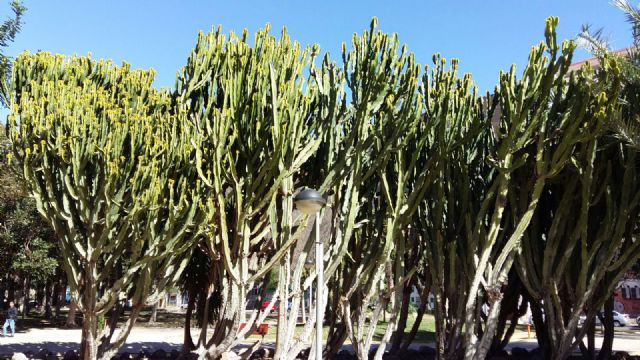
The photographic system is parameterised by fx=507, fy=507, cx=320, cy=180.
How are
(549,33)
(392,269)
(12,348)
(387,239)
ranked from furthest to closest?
1. (12,348)
2. (392,269)
3. (387,239)
4. (549,33)

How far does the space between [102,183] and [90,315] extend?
2126mm

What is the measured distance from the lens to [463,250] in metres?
8.81

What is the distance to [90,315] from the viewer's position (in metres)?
7.91

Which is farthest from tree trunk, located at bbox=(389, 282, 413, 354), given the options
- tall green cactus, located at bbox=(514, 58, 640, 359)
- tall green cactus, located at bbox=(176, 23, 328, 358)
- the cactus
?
tall green cactus, located at bbox=(176, 23, 328, 358)

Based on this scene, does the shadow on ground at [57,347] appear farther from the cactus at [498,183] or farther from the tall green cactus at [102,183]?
the cactus at [498,183]

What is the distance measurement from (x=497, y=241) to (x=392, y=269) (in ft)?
6.47

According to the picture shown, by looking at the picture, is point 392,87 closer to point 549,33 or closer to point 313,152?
point 313,152

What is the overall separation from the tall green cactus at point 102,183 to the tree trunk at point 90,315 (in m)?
0.02

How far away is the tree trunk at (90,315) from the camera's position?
308 inches

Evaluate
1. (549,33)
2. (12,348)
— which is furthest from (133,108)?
(12,348)

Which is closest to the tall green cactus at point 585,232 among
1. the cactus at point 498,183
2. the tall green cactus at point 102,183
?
the cactus at point 498,183

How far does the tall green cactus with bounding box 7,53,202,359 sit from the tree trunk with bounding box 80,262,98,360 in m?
0.02

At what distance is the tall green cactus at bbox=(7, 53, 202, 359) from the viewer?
24.6 ft

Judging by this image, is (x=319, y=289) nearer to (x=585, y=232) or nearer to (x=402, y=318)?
(x=585, y=232)
